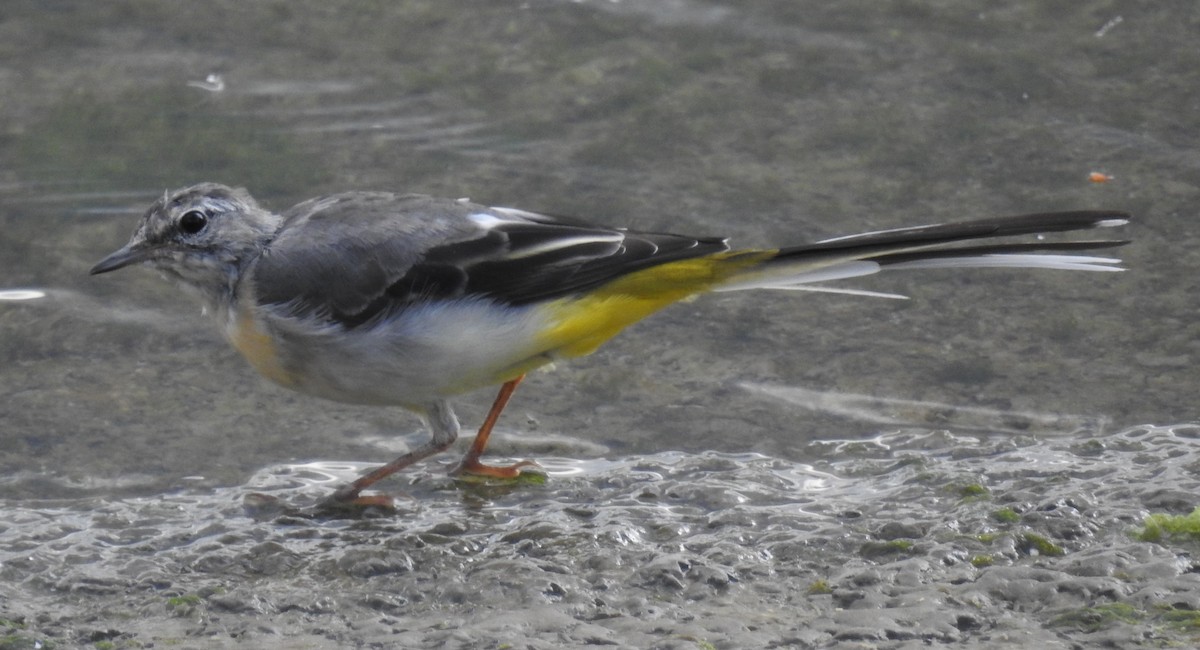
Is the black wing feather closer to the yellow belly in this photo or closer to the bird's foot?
the yellow belly

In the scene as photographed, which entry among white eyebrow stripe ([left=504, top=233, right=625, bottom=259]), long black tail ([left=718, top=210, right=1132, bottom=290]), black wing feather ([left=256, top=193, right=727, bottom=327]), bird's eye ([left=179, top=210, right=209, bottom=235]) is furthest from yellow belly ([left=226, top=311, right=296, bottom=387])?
long black tail ([left=718, top=210, right=1132, bottom=290])

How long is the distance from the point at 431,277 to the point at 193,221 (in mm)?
1058

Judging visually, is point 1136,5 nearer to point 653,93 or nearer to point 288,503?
point 653,93

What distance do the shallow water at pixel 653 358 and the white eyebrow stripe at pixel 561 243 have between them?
935mm

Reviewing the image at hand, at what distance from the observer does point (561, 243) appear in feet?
19.9

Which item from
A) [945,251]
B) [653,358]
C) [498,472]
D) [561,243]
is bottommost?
[498,472]

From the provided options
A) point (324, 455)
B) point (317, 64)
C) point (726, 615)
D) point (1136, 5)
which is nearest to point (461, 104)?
point (317, 64)

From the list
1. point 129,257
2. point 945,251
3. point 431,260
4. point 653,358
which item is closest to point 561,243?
point 431,260

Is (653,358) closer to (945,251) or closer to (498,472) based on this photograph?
(498,472)

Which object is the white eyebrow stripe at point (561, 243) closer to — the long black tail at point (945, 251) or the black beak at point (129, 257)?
the long black tail at point (945, 251)

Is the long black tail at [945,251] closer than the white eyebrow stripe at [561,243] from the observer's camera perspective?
Yes

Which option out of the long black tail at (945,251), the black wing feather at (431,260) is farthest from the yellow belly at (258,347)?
the long black tail at (945,251)

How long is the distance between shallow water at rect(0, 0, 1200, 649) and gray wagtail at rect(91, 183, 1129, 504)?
550 millimetres

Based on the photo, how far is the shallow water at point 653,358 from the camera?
4.84 metres
